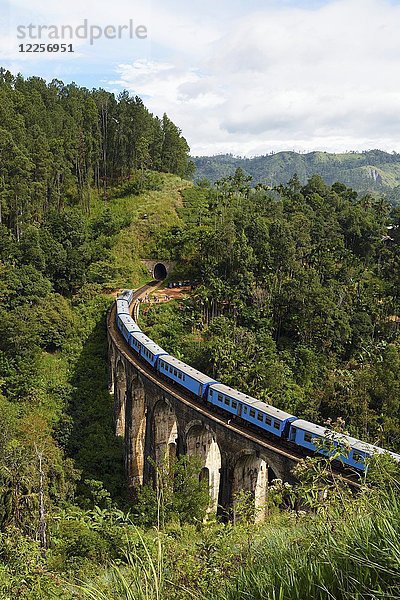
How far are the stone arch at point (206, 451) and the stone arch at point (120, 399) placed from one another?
9.74 metres

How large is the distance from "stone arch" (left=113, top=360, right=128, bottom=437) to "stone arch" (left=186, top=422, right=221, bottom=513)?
9.74 meters

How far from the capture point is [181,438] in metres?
26.4

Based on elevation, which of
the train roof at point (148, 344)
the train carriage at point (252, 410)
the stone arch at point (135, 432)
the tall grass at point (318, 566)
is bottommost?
the stone arch at point (135, 432)

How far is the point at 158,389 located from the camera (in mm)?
28484

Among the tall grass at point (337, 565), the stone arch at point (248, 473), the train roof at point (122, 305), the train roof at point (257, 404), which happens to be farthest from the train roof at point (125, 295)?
the tall grass at point (337, 565)

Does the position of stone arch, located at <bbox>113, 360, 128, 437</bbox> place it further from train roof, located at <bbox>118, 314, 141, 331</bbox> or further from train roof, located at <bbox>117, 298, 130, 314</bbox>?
train roof, located at <bbox>117, 298, 130, 314</bbox>

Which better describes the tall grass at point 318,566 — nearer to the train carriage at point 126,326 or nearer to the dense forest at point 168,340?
the dense forest at point 168,340

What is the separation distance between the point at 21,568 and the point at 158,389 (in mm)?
17115

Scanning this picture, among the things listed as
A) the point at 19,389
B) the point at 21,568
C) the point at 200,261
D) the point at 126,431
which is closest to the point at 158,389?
the point at 126,431

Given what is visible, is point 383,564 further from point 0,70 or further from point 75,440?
point 0,70

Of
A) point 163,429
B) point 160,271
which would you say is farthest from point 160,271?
point 163,429

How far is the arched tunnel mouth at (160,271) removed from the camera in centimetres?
6179

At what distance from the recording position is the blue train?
18875 mm

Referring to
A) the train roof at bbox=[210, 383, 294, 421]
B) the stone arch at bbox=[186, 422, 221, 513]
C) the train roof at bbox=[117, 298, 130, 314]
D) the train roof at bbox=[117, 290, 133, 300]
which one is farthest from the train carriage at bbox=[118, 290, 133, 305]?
the train roof at bbox=[210, 383, 294, 421]
